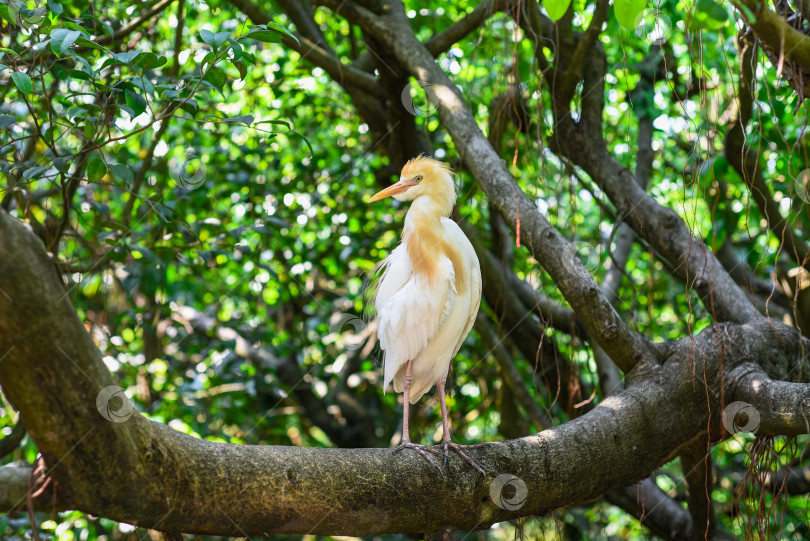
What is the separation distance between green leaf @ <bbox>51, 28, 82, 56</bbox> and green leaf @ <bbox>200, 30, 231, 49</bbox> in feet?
1.00

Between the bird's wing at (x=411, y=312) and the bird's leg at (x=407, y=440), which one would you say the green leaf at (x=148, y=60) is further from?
the bird's leg at (x=407, y=440)

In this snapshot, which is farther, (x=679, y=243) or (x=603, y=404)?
(x=679, y=243)

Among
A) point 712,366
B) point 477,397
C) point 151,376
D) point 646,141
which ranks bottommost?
point 477,397

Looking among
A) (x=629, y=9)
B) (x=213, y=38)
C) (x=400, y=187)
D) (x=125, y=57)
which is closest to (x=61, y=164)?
(x=125, y=57)

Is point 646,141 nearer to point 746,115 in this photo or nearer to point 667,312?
point 746,115

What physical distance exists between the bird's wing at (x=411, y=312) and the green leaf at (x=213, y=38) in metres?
0.98

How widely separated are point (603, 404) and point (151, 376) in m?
2.73

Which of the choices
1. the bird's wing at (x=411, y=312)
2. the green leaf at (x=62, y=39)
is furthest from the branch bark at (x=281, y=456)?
the green leaf at (x=62, y=39)

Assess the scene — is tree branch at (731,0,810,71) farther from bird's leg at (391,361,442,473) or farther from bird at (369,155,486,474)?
bird's leg at (391,361,442,473)

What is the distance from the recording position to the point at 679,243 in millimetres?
2766

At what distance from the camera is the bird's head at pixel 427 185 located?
243cm

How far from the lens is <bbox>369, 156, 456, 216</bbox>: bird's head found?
2428mm

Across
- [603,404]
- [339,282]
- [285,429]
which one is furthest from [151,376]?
[603,404]

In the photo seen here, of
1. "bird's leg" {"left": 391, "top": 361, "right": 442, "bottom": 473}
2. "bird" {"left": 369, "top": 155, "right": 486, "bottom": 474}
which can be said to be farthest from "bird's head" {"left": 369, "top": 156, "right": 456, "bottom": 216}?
"bird's leg" {"left": 391, "top": 361, "right": 442, "bottom": 473}
